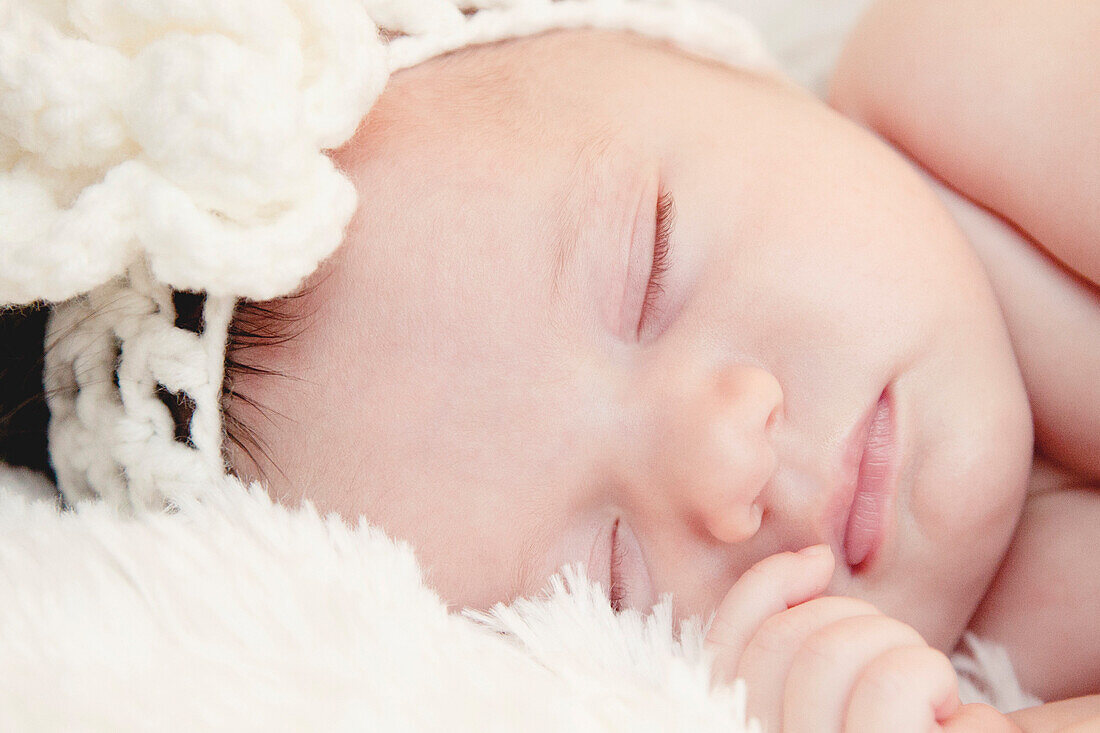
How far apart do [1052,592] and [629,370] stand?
0.69 metres

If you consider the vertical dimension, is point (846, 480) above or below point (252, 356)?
above

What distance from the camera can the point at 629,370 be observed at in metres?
1.01

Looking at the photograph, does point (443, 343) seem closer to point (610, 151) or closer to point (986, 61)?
point (610, 151)

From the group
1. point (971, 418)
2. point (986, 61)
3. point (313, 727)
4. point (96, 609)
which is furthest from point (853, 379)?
point (96, 609)

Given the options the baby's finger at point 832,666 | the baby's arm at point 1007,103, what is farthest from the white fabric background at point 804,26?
the baby's finger at point 832,666

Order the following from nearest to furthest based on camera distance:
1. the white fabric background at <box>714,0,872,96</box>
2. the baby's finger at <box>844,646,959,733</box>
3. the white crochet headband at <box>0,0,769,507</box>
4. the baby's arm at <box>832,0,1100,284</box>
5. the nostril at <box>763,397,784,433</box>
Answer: the baby's finger at <box>844,646,959,733</box>
the white crochet headband at <box>0,0,769,507</box>
the nostril at <box>763,397,784,433</box>
the baby's arm at <box>832,0,1100,284</box>
the white fabric background at <box>714,0,872,96</box>

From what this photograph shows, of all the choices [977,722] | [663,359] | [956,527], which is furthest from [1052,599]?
[663,359]

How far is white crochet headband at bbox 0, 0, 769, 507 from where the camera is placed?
833mm

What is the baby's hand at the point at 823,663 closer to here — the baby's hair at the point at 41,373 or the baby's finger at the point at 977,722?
the baby's finger at the point at 977,722

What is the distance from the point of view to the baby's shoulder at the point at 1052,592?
1163 mm

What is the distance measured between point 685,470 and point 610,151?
1.29 ft

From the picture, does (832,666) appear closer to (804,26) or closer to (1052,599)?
(1052,599)

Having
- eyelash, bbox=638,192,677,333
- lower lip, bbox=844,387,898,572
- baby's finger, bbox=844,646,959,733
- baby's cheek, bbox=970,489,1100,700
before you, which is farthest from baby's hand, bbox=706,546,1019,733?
baby's cheek, bbox=970,489,1100,700

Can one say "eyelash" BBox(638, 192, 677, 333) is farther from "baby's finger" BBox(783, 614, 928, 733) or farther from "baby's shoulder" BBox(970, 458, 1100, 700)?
"baby's shoulder" BBox(970, 458, 1100, 700)
